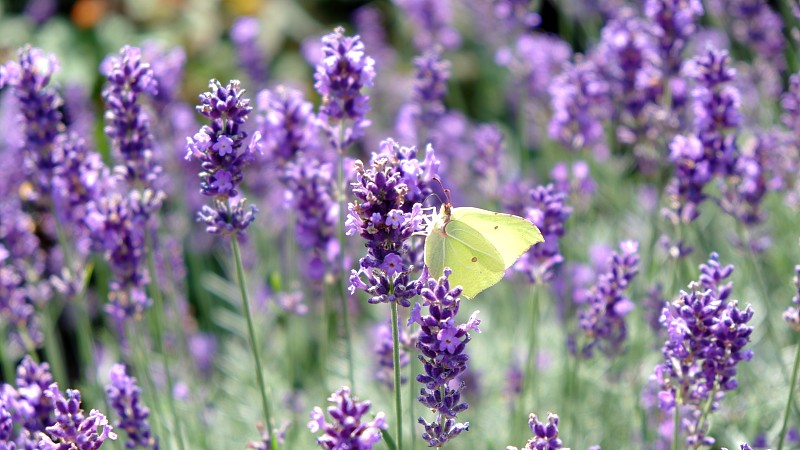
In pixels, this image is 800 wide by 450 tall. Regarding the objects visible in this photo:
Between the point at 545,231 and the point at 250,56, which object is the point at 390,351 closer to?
the point at 545,231

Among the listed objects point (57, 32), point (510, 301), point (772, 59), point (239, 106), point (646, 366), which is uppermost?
point (57, 32)

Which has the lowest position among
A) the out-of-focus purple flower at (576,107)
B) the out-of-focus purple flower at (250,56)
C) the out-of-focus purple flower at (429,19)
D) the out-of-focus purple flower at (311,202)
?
the out-of-focus purple flower at (311,202)

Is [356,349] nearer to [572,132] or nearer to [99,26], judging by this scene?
[572,132]

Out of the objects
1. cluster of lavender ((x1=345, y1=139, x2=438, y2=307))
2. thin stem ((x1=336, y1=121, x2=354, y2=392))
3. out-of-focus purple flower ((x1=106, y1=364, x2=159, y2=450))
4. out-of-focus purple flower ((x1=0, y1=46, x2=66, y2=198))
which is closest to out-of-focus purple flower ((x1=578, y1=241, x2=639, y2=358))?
thin stem ((x1=336, y1=121, x2=354, y2=392))

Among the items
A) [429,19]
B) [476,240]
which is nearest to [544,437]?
[476,240]

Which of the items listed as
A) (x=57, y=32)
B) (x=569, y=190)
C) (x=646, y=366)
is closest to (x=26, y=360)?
(x=569, y=190)

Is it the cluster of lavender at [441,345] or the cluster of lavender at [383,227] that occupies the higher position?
the cluster of lavender at [383,227]

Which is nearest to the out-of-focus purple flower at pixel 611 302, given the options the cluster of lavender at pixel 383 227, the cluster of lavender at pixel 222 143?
the cluster of lavender at pixel 383 227

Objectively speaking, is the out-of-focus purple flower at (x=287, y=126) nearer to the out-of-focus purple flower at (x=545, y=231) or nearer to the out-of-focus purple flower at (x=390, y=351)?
the out-of-focus purple flower at (x=390, y=351)
